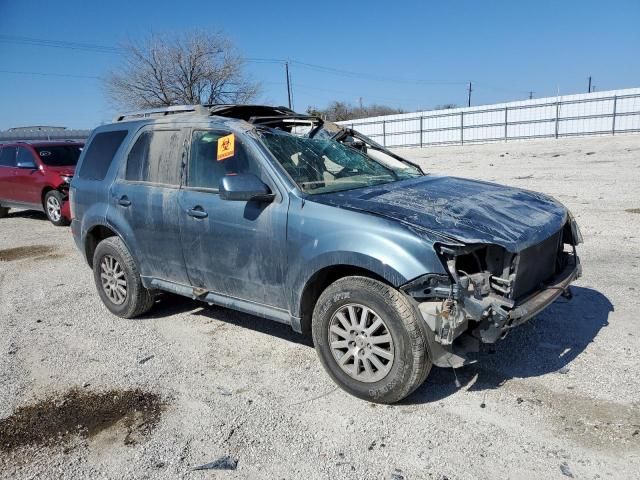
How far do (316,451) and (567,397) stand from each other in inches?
67.1

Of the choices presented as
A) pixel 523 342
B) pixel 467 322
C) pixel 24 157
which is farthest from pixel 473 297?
pixel 24 157

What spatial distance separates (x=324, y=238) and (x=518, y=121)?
108 feet

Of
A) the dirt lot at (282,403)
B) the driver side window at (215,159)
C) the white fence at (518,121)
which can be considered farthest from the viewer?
the white fence at (518,121)

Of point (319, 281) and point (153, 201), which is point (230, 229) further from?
point (153, 201)

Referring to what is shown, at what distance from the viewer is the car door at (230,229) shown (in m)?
3.78

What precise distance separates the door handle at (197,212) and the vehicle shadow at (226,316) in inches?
50.2

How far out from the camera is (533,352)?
4.03 m

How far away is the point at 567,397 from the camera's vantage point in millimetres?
3391

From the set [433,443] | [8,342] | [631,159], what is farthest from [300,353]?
[631,159]

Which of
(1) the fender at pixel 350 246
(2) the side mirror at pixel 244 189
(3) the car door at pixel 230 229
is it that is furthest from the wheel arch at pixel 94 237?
(1) the fender at pixel 350 246

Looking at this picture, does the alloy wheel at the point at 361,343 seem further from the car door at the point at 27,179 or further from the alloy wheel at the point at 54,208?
the car door at the point at 27,179

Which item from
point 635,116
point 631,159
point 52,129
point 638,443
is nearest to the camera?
point 638,443

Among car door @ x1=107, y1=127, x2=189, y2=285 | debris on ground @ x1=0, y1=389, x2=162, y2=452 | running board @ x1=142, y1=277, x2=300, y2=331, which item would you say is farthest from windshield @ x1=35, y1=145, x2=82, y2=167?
debris on ground @ x1=0, y1=389, x2=162, y2=452

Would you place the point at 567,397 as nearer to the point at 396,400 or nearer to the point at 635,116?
the point at 396,400
